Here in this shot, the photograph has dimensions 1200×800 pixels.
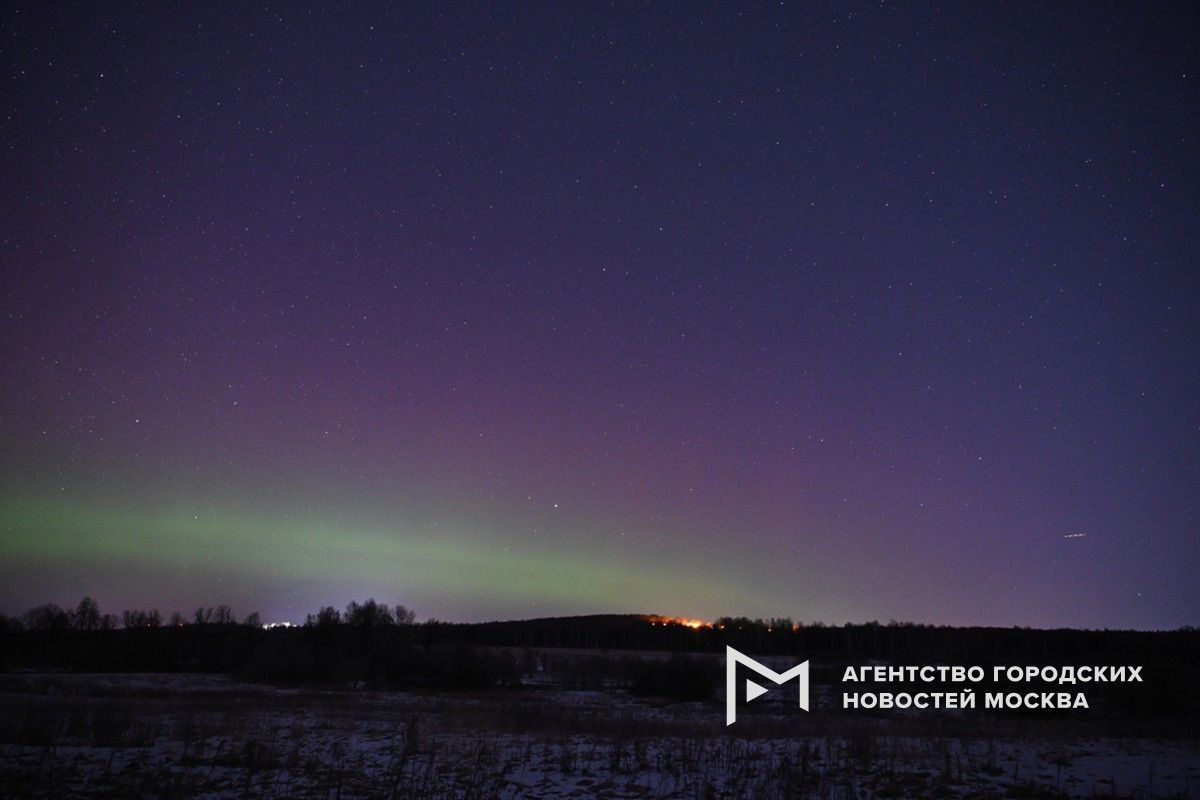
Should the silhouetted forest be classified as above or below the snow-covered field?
below

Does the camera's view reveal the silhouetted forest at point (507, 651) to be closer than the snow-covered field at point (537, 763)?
No

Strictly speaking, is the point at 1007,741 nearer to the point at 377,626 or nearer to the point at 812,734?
the point at 812,734

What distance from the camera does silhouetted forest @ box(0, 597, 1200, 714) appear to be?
5972 cm

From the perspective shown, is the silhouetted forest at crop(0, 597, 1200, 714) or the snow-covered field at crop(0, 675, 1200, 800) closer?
the snow-covered field at crop(0, 675, 1200, 800)

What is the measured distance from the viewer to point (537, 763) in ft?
55.4

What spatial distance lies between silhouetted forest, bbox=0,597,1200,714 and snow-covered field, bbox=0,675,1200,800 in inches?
1437

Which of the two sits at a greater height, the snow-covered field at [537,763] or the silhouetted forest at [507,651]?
the snow-covered field at [537,763]

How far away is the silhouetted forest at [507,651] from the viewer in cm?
5972

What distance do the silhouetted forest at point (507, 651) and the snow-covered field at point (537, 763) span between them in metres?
36.5

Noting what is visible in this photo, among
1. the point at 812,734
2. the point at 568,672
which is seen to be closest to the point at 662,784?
the point at 812,734

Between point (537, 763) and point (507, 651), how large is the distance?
229 feet

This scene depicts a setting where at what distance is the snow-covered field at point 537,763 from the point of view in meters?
13.9

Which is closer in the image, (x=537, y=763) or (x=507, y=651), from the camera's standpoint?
(x=537, y=763)

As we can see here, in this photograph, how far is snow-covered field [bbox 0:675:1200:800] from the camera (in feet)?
45.4
